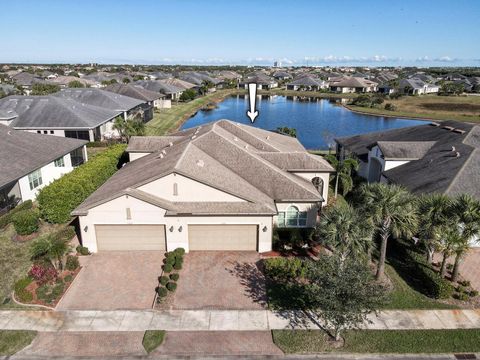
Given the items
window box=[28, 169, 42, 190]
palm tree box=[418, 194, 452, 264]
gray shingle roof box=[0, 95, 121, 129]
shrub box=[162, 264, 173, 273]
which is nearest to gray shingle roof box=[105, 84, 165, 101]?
gray shingle roof box=[0, 95, 121, 129]

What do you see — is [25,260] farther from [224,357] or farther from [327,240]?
[327,240]

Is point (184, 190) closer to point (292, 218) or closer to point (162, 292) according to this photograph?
point (162, 292)

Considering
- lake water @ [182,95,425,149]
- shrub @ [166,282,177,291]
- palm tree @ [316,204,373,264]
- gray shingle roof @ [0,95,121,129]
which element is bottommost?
lake water @ [182,95,425,149]

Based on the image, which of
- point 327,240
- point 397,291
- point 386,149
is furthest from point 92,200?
point 386,149

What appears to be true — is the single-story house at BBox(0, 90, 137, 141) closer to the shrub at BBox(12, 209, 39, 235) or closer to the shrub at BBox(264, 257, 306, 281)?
the shrub at BBox(12, 209, 39, 235)

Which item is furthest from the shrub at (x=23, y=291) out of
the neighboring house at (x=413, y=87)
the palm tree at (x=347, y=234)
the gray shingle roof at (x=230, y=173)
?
the neighboring house at (x=413, y=87)
